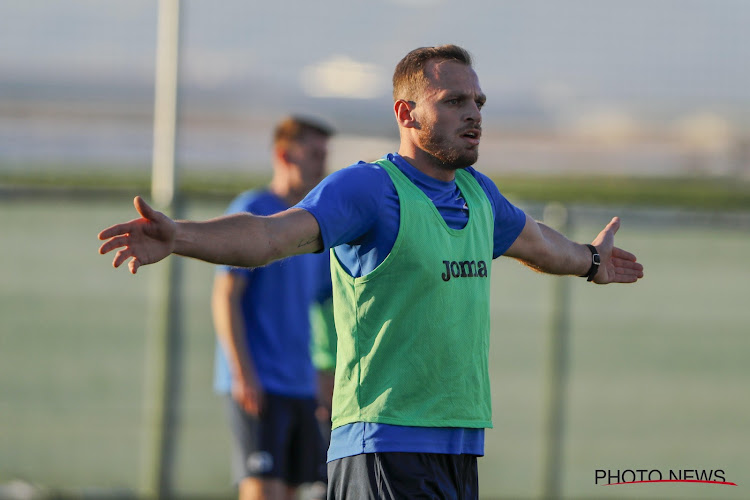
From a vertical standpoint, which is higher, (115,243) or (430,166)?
(430,166)

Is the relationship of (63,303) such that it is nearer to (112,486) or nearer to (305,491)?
(112,486)

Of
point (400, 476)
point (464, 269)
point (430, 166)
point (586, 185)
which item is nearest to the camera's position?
point (400, 476)

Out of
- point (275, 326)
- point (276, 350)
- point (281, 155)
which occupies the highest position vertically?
point (281, 155)

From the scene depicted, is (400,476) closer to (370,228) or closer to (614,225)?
(370,228)

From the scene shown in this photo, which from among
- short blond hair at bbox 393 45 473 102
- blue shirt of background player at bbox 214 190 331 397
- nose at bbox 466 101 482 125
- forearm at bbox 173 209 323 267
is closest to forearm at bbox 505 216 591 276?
nose at bbox 466 101 482 125

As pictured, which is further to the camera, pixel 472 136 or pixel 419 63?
pixel 419 63

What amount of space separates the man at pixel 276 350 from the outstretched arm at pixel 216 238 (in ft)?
8.02

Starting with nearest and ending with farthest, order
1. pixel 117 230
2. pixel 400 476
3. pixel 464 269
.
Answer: pixel 117 230 → pixel 400 476 → pixel 464 269

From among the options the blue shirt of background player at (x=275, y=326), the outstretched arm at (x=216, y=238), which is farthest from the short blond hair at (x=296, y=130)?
the outstretched arm at (x=216, y=238)

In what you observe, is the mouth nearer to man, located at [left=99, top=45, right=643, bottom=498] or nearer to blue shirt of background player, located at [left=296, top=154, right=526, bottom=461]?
man, located at [left=99, top=45, right=643, bottom=498]

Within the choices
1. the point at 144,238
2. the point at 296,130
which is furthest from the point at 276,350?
the point at 144,238

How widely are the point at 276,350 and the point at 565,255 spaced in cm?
221

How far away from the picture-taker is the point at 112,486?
307 inches

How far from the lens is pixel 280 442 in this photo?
6.03m
